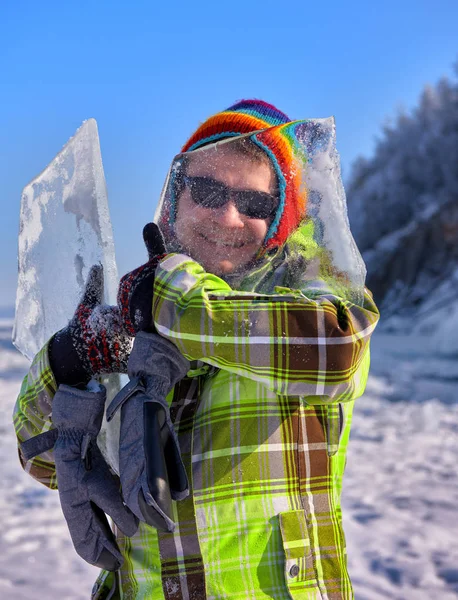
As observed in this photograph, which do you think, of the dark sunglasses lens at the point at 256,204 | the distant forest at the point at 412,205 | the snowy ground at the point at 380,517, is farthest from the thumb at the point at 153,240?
the distant forest at the point at 412,205

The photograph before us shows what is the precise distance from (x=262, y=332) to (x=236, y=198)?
0.38m

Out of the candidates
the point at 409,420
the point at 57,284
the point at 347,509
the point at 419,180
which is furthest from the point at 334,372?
the point at 419,180

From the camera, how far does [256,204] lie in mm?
1194

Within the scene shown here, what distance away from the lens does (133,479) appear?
3.01ft

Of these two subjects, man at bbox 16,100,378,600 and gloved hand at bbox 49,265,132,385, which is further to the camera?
gloved hand at bbox 49,265,132,385

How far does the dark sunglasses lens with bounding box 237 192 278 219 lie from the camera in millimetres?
1190

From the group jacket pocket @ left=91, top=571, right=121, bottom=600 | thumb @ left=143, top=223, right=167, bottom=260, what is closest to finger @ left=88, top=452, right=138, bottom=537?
jacket pocket @ left=91, top=571, right=121, bottom=600

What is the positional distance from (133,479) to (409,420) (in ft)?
14.3

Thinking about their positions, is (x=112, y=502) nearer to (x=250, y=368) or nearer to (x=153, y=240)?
(x=250, y=368)

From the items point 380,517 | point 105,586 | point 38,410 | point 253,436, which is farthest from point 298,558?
point 380,517

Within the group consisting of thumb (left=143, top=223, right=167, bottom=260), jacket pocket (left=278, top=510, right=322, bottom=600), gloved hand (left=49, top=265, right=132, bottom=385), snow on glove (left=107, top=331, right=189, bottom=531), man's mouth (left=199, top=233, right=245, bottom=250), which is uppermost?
thumb (left=143, top=223, right=167, bottom=260)

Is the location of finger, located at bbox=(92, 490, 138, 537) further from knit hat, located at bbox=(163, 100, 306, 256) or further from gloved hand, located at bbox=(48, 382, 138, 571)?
knit hat, located at bbox=(163, 100, 306, 256)

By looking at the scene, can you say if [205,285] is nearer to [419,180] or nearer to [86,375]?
[86,375]

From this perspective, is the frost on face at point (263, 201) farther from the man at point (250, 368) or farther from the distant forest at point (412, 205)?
the distant forest at point (412, 205)
